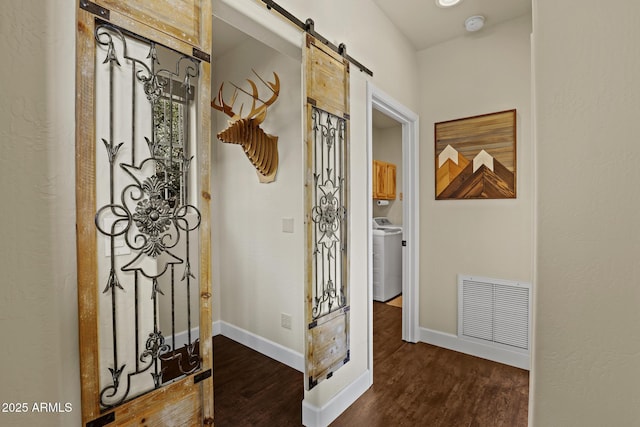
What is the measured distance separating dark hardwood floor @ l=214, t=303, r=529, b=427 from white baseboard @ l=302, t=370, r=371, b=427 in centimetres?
4

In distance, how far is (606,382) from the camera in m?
0.47

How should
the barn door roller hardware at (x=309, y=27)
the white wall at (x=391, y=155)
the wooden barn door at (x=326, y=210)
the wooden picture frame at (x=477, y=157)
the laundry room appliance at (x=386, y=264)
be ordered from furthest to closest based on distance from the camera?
1. the white wall at (x=391, y=155)
2. the laundry room appliance at (x=386, y=264)
3. the wooden picture frame at (x=477, y=157)
4. the wooden barn door at (x=326, y=210)
5. the barn door roller hardware at (x=309, y=27)

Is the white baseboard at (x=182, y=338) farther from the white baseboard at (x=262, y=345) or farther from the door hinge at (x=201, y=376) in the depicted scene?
the white baseboard at (x=262, y=345)

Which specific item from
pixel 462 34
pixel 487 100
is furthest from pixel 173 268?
pixel 462 34

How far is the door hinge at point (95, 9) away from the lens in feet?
2.82

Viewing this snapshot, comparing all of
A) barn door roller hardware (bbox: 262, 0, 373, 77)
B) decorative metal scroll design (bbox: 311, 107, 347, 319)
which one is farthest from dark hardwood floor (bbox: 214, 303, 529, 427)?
barn door roller hardware (bbox: 262, 0, 373, 77)

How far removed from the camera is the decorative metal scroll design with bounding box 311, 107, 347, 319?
1770 millimetres

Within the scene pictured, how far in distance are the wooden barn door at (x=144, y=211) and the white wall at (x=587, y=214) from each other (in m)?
1.03

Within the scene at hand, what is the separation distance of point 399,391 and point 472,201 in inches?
67.9

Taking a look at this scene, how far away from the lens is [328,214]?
186cm

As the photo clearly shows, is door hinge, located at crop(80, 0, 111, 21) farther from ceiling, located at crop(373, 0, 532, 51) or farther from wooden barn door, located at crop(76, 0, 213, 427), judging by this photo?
ceiling, located at crop(373, 0, 532, 51)

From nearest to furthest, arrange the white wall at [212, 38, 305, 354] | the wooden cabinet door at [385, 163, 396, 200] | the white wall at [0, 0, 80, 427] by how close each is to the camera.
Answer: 1. the white wall at [0, 0, 80, 427]
2. the white wall at [212, 38, 305, 354]
3. the wooden cabinet door at [385, 163, 396, 200]

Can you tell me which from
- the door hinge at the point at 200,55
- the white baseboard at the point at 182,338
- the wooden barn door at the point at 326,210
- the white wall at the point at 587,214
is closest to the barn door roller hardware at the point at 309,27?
the wooden barn door at the point at 326,210

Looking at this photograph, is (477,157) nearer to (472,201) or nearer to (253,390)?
(472,201)
